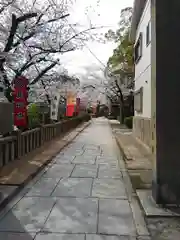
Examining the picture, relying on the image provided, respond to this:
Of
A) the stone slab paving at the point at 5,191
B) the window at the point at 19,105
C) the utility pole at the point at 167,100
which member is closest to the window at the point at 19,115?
the window at the point at 19,105

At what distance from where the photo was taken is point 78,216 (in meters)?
4.61

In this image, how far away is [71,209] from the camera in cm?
493

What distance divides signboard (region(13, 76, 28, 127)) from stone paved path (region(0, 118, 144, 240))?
2458 mm

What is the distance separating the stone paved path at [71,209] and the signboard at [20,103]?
246 centimetres

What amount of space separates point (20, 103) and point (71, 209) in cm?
577

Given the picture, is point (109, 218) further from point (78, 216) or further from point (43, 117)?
point (43, 117)

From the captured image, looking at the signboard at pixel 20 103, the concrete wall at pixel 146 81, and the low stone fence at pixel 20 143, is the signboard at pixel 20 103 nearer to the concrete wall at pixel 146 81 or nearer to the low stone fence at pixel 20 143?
the low stone fence at pixel 20 143

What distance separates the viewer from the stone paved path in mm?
3988

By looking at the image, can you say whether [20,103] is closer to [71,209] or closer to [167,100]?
[71,209]

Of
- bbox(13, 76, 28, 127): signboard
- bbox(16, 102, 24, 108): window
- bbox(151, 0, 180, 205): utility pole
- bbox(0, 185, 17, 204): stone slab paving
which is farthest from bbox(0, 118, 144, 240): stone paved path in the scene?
bbox(16, 102, 24, 108): window

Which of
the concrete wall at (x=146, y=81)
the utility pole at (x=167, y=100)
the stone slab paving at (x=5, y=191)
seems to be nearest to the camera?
the utility pole at (x=167, y=100)

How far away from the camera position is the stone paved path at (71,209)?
3.99 metres

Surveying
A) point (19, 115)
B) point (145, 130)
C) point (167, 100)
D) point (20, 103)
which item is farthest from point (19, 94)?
point (167, 100)

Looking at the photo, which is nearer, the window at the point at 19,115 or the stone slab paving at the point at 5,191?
the stone slab paving at the point at 5,191
